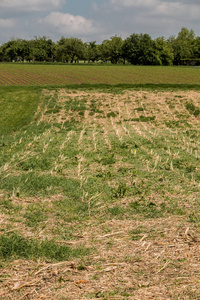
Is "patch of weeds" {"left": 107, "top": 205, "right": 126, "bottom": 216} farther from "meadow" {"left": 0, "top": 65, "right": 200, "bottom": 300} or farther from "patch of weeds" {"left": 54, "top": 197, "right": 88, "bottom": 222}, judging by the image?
"patch of weeds" {"left": 54, "top": 197, "right": 88, "bottom": 222}

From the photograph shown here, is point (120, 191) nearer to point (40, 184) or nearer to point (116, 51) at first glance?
point (40, 184)

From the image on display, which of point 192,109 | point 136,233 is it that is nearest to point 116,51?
point 192,109

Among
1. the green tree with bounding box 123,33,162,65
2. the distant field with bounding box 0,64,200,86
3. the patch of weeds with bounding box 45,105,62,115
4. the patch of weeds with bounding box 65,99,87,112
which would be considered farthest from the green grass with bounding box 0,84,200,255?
the green tree with bounding box 123,33,162,65

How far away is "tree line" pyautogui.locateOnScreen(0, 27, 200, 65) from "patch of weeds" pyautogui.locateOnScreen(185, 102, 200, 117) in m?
105

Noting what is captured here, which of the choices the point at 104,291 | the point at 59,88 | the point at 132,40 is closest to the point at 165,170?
the point at 104,291

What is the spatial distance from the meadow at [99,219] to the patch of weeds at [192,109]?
927 cm

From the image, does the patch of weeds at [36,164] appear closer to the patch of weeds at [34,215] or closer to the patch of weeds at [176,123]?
the patch of weeds at [34,215]

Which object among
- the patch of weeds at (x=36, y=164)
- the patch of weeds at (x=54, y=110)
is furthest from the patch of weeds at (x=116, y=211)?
the patch of weeds at (x=54, y=110)

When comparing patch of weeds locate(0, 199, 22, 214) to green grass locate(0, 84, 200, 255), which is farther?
green grass locate(0, 84, 200, 255)

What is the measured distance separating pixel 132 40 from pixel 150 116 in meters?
121

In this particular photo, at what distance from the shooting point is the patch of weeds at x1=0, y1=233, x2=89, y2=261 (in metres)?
5.43

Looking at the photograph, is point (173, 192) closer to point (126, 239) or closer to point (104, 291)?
point (126, 239)

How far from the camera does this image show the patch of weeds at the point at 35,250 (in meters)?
5.43

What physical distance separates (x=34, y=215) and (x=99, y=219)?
1.42m
